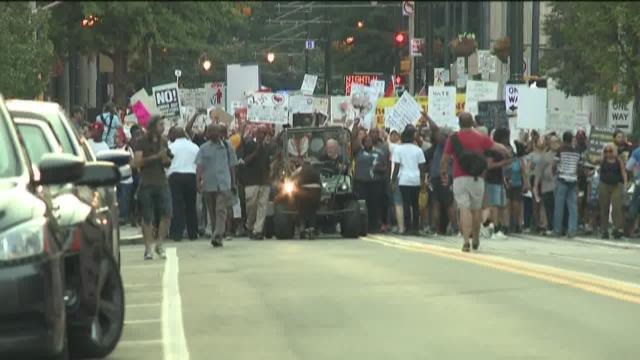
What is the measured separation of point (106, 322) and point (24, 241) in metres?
2.56

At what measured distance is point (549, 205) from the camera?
94.8 ft

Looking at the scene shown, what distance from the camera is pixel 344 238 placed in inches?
1048

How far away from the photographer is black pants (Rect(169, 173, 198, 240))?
85.3 ft

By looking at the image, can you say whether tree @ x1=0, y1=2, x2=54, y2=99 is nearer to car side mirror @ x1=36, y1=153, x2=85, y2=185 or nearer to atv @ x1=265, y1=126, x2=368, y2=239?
atv @ x1=265, y1=126, x2=368, y2=239

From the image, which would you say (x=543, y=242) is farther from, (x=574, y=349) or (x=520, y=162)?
(x=574, y=349)

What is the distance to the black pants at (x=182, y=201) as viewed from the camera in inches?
1024

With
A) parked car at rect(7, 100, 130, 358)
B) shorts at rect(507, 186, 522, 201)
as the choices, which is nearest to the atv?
shorts at rect(507, 186, 522, 201)

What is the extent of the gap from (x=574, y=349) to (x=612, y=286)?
13.6ft

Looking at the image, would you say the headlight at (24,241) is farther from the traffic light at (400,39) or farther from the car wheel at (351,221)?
the traffic light at (400,39)

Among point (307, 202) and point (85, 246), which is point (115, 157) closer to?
point (85, 246)

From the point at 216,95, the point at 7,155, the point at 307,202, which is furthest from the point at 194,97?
the point at 7,155

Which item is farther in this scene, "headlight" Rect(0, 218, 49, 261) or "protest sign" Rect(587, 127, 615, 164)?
Answer: "protest sign" Rect(587, 127, 615, 164)

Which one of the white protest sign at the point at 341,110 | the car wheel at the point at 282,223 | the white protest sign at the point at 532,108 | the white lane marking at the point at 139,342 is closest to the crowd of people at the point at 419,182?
the car wheel at the point at 282,223

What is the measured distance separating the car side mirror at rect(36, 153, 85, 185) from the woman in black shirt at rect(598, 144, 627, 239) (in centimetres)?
1970
